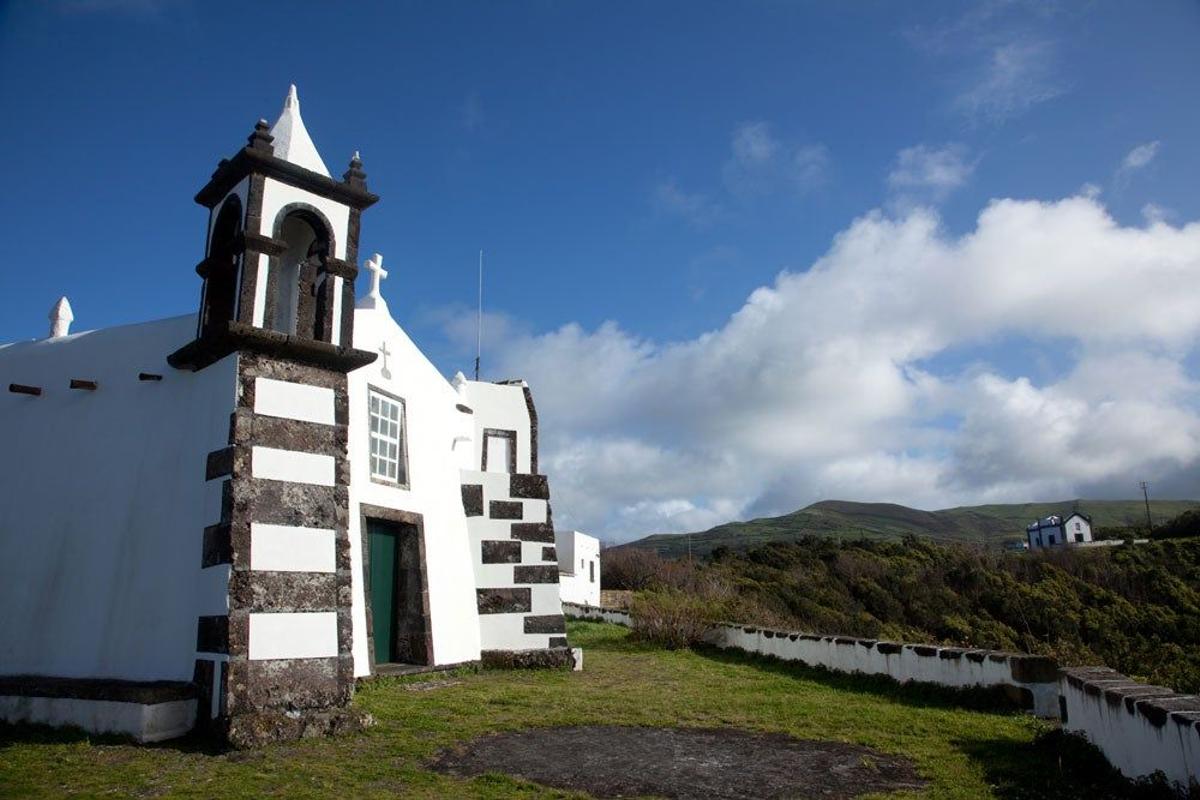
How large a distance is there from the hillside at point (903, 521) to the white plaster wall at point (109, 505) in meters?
96.7

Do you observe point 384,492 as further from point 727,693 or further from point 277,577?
point 727,693

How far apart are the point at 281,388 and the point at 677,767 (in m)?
4.89

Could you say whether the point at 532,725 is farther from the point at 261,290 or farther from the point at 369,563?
the point at 261,290

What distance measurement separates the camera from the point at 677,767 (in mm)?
6031

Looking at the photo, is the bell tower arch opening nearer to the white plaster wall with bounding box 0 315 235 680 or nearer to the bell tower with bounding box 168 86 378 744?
the bell tower with bounding box 168 86 378 744

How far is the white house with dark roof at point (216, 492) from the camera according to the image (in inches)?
272

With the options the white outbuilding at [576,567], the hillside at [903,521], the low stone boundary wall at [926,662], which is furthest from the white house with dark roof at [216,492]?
the hillside at [903,521]

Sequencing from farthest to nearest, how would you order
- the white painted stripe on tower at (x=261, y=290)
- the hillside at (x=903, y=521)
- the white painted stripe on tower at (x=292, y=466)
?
the hillside at (x=903, y=521) < the white painted stripe on tower at (x=261, y=290) < the white painted stripe on tower at (x=292, y=466)

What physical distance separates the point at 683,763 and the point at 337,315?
5.50 meters

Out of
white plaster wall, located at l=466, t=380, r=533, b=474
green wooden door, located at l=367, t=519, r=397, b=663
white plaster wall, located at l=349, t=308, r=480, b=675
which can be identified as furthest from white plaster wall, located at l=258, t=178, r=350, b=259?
white plaster wall, located at l=466, t=380, r=533, b=474

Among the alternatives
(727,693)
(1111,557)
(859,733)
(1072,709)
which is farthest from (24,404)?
(1111,557)

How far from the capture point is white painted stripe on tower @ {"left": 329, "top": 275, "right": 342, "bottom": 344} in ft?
27.5

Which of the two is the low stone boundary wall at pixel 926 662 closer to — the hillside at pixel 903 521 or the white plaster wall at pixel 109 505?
the white plaster wall at pixel 109 505

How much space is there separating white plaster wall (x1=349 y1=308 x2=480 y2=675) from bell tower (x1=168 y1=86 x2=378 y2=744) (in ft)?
7.71
